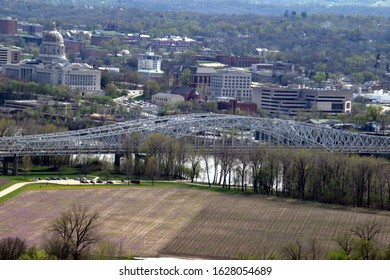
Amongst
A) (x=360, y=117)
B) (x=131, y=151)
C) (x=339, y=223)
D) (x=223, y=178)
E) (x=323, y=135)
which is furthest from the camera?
(x=360, y=117)

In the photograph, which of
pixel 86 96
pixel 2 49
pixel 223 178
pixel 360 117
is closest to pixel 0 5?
pixel 2 49

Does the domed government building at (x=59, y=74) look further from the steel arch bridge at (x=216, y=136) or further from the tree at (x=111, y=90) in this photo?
the steel arch bridge at (x=216, y=136)

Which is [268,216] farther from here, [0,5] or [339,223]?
[0,5]

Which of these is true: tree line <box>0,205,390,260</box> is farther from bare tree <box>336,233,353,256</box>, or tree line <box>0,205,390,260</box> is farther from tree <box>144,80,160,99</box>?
tree <box>144,80,160,99</box>

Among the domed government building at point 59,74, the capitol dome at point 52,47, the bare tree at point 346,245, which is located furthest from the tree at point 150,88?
the bare tree at point 346,245

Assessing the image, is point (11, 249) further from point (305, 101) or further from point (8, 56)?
point (8, 56)

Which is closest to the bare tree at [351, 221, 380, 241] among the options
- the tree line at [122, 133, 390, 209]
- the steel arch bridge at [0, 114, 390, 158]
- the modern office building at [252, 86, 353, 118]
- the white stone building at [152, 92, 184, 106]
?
the tree line at [122, 133, 390, 209]
